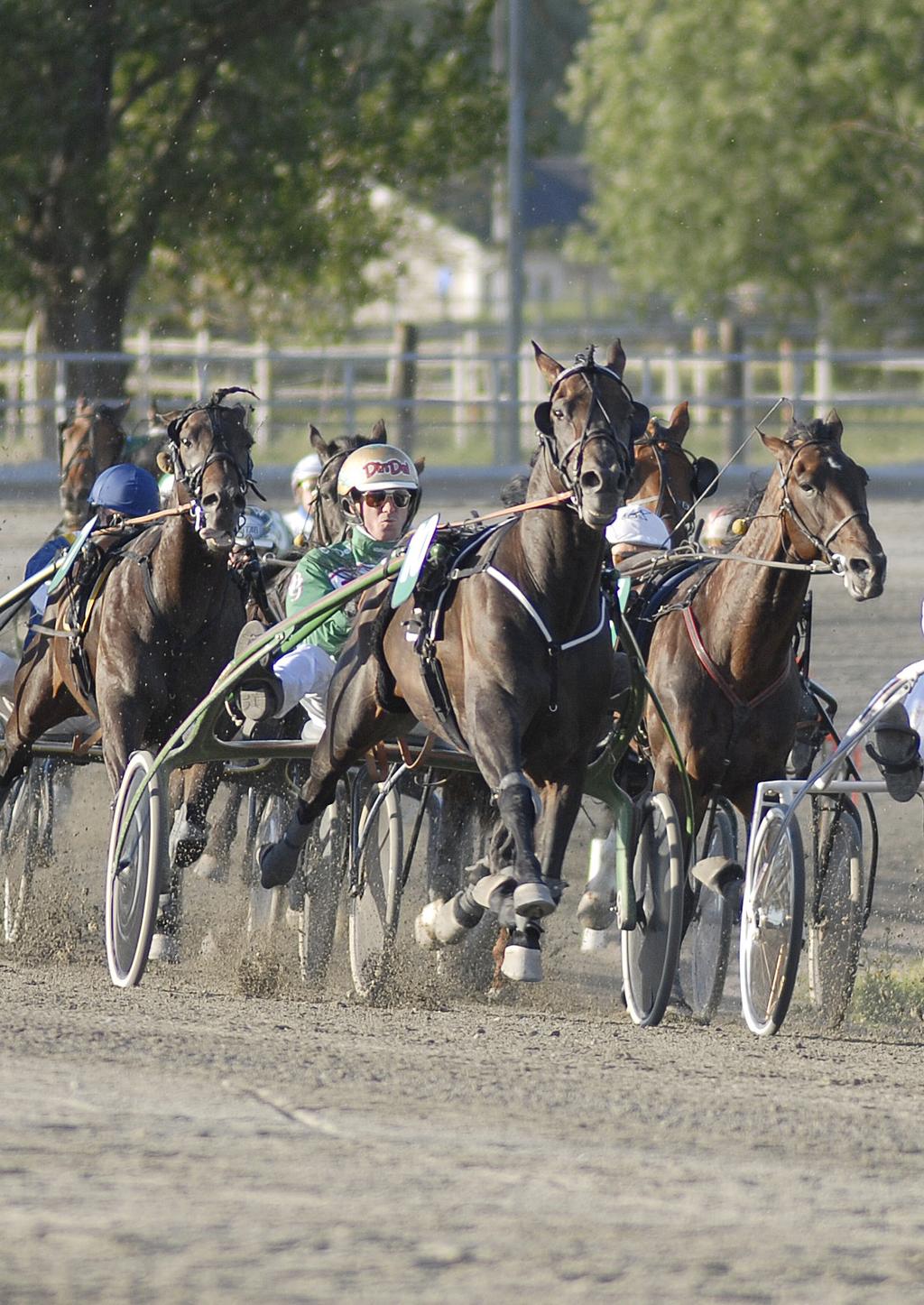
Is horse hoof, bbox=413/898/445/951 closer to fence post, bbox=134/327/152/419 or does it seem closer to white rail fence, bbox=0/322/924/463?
white rail fence, bbox=0/322/924/463

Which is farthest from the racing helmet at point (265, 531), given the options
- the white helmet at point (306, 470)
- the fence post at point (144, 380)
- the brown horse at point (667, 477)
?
the fence post at point (144, 380)

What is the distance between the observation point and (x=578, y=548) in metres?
5.84

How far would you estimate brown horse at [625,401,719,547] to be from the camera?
8344 millimetres

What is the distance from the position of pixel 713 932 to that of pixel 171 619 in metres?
1.90

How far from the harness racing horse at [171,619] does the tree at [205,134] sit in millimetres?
13594

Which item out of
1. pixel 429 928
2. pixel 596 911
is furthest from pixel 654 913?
pixel 596 911

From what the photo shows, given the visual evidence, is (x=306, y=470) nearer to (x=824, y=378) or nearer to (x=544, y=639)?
(x=544, y=639)

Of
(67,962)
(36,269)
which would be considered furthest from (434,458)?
(67,962)

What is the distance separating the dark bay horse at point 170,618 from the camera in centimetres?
664

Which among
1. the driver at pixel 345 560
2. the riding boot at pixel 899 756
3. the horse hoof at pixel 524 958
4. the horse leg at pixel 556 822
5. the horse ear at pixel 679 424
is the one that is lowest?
the horse hoof at pixel 524 958

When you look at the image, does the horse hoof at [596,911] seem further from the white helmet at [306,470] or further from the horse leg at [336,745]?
the white helmet at [306,470]

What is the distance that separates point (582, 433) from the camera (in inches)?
222

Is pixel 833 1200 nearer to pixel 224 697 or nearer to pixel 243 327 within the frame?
pixel 224 697

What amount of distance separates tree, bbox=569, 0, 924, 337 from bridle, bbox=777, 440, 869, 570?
20.5 metres
